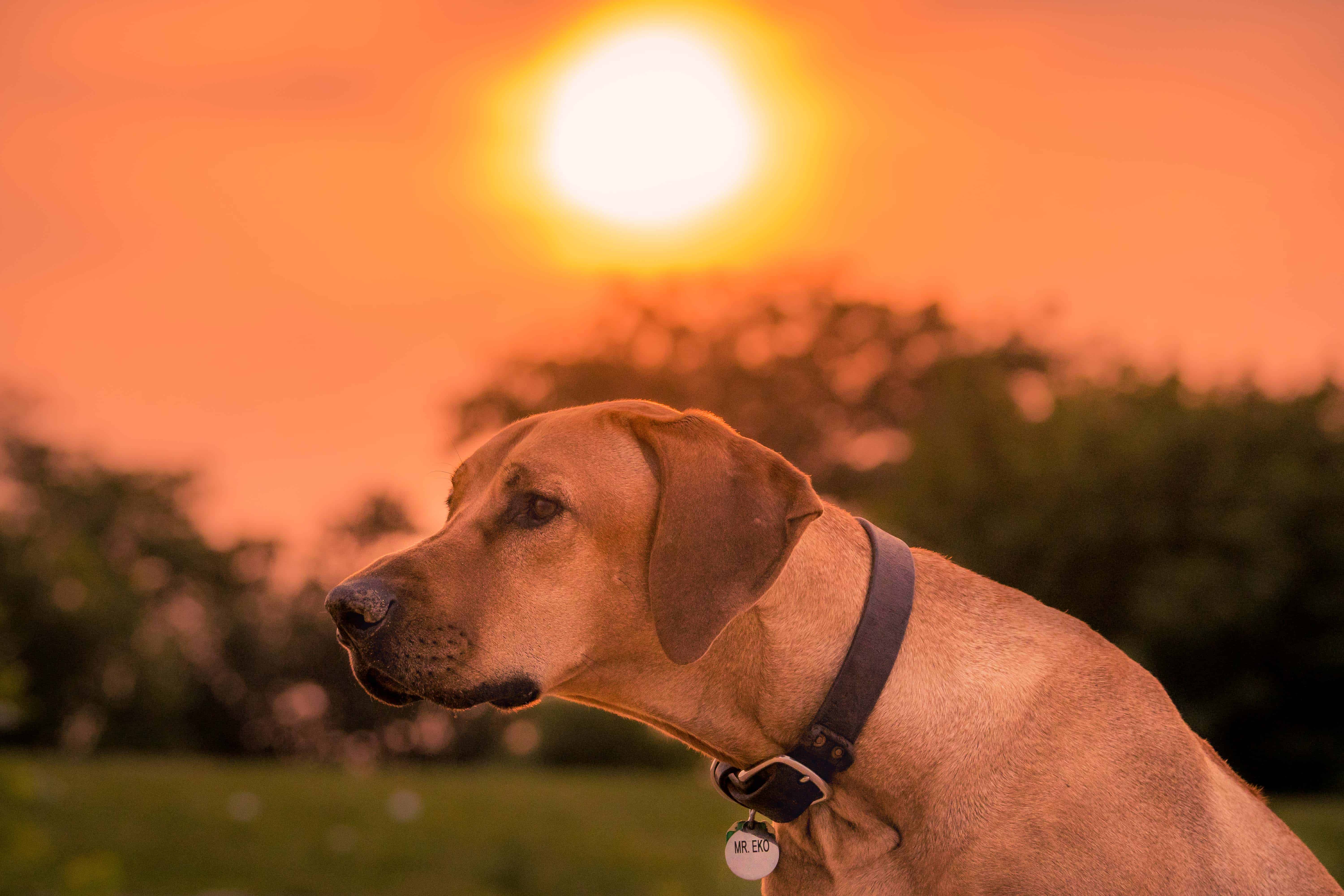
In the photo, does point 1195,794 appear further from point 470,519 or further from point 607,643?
point 470,519

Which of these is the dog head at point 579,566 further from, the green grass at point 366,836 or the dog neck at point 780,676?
the green grass at point 366,836

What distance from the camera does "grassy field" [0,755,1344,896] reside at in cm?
1275

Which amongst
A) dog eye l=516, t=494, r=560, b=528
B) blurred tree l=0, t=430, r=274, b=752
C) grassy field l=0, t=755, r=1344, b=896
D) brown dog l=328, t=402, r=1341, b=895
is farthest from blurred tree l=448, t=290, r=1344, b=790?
blurred tree l=0, t=430, r=274, b=752

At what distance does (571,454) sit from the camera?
12.5 ft

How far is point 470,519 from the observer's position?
3807mm

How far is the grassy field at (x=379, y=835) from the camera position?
502 inches

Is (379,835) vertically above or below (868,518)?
below

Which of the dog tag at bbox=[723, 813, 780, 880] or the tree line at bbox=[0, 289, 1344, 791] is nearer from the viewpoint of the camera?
the dog tag at bbox=[723, 813, 780, 880]

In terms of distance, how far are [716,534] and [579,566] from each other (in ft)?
1.51

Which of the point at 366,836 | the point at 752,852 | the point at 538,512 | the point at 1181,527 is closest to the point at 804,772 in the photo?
the point at 752,852

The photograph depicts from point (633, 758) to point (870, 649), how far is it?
22457 mm

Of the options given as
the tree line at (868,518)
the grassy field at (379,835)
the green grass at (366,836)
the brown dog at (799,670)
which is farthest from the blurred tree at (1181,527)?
the brown dog at (799,670)

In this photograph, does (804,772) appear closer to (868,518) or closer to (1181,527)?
(868,518)

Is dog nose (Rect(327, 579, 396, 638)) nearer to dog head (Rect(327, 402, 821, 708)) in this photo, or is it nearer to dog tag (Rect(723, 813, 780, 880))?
dog head (Rect(327, 402, 821, 708))
